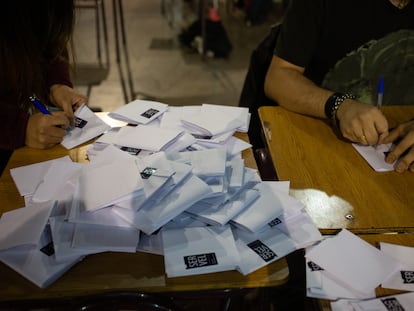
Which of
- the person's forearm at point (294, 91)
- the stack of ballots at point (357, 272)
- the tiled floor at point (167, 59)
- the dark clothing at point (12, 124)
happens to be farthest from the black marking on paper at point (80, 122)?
the tiled floor at point (167, 59)

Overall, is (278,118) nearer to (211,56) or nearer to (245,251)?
(245,251)

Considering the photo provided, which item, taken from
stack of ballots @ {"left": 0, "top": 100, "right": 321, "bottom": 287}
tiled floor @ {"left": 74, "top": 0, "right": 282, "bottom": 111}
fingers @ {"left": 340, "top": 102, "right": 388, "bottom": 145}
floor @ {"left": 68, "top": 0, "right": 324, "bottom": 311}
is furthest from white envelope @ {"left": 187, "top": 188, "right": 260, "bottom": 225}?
tiled floor @ {"left": 74, "top": 0, "right": 282, "bottom": 111}

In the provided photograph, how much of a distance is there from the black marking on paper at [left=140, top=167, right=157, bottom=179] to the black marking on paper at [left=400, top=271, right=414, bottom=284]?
0.56 m

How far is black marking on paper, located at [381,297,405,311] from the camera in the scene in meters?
0.81

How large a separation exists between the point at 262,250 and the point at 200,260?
128 millimetres

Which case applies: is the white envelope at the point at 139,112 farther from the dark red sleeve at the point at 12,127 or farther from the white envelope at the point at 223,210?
the white envelope at the point at 223,210

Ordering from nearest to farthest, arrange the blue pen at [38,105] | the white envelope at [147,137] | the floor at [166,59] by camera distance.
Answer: the white envelope at [147,137], the blue pen at [38,105], the floor at [166,59]

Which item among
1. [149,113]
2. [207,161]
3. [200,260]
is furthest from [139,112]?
[200,260]

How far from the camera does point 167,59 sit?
368 centimetres

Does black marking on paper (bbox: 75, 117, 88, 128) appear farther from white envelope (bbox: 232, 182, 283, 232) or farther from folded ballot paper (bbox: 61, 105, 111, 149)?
white envelope (bbox: 232, 182, 283, 232)

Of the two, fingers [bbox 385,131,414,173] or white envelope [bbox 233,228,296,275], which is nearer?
white envelope [bbox 233,228,296,275]

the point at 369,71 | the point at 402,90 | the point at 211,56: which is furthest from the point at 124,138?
the point at 211,56

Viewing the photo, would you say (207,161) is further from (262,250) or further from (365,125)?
(365,125)

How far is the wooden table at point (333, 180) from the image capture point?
100 centimetres
